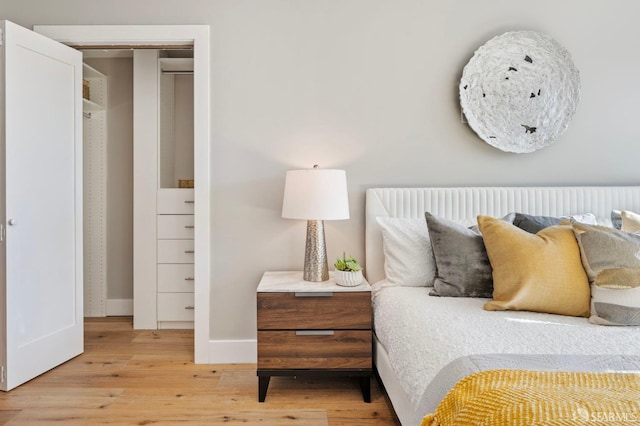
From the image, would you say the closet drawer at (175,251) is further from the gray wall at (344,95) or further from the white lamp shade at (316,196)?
the white lamp shade at (316,196)

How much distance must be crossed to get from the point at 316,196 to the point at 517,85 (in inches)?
58.3

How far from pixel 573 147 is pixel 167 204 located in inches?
119

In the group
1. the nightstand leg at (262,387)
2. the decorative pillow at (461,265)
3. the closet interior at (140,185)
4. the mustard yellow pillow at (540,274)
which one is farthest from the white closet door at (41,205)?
the mustard yellow pillow at (540,274)

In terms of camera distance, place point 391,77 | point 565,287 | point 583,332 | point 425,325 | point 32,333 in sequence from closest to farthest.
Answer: point 583,332 → point 425,325 → point 565,287 → point 32,333 → point 391,77

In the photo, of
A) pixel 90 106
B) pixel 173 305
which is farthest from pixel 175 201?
pixel 90 106

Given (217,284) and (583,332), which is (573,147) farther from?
(217,284)

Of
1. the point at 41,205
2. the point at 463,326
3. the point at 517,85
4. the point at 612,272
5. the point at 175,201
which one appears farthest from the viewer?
the point at 175,201

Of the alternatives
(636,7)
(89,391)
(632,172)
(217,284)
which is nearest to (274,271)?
(217,284)

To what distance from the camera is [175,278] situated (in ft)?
10.9

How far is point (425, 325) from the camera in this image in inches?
63.0

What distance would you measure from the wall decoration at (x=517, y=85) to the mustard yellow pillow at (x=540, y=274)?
3.01 feet

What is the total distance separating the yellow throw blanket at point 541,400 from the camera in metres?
0.83

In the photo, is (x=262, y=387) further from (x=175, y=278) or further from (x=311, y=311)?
(x=175, y=278)

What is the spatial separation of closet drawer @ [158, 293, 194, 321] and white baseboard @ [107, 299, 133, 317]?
1.81 ft
